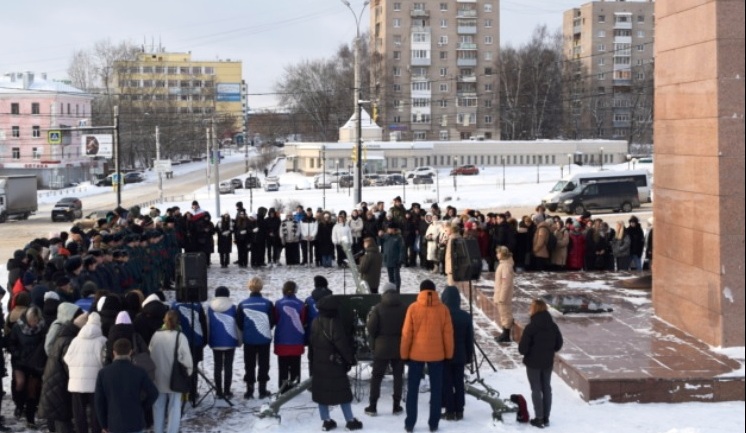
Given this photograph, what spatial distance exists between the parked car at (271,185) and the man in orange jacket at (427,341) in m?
48.6

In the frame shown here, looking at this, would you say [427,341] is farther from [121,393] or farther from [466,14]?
[466,14]

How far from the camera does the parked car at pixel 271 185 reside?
5753cm

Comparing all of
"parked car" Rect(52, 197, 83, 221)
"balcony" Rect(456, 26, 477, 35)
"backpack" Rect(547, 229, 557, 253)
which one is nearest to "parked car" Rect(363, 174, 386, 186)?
"parked car" Rect(52, 197, 83, 221)

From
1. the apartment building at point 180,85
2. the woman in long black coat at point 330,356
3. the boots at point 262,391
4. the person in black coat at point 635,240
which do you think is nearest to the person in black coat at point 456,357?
the woman in long black coat at point 330,356

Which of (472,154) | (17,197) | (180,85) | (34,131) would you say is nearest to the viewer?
(17,197)

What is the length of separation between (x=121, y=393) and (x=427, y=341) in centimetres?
284

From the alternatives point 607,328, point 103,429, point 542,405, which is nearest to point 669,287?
point 607,328

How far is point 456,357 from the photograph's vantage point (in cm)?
944

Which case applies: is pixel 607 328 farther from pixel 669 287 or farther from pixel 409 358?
pixel 409 358

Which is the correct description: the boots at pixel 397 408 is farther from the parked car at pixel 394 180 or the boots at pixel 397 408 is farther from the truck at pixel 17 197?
the parked car at pixel 394 180

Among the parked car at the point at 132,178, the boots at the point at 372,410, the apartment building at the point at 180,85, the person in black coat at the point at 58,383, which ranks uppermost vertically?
the apartment building at the point at 180,85

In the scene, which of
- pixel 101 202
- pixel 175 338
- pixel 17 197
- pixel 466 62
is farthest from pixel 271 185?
pixel 175 338

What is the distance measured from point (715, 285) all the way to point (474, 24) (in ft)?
291

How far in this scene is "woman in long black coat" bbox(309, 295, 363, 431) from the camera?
29.8 ft
